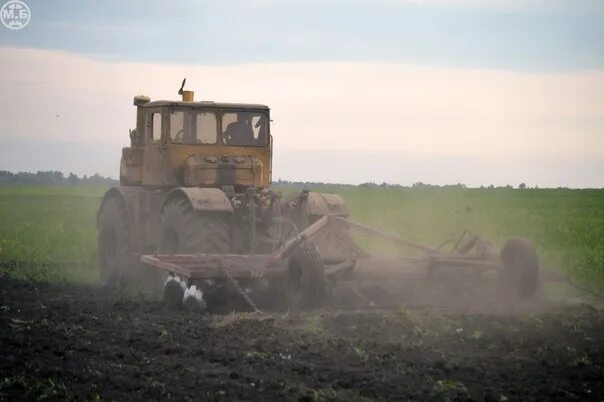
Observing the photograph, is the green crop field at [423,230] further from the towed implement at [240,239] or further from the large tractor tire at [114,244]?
the towed implement at [240,239]

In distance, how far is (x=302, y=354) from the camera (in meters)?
9.29

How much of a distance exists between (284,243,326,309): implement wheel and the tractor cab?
3274mm

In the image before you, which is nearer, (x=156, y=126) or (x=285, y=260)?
(x=285, y=260)

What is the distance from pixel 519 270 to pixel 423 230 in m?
17.3

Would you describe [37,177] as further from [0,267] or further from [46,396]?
[46,396]

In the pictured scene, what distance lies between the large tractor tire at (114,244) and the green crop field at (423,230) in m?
0.99

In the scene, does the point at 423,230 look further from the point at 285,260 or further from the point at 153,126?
the point at 285,260

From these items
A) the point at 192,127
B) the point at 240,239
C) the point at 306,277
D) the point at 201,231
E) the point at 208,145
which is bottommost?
the point at 306,277

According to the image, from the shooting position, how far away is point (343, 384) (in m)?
7.96

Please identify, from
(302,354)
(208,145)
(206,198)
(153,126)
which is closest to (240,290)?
(206,198)

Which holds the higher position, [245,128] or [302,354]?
[245,128]

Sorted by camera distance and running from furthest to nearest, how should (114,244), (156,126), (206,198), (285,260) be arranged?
(114,244) < (156,126) < (206,198) < (285,260)

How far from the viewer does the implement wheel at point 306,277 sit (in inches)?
473

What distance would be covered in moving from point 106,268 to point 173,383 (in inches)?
392
